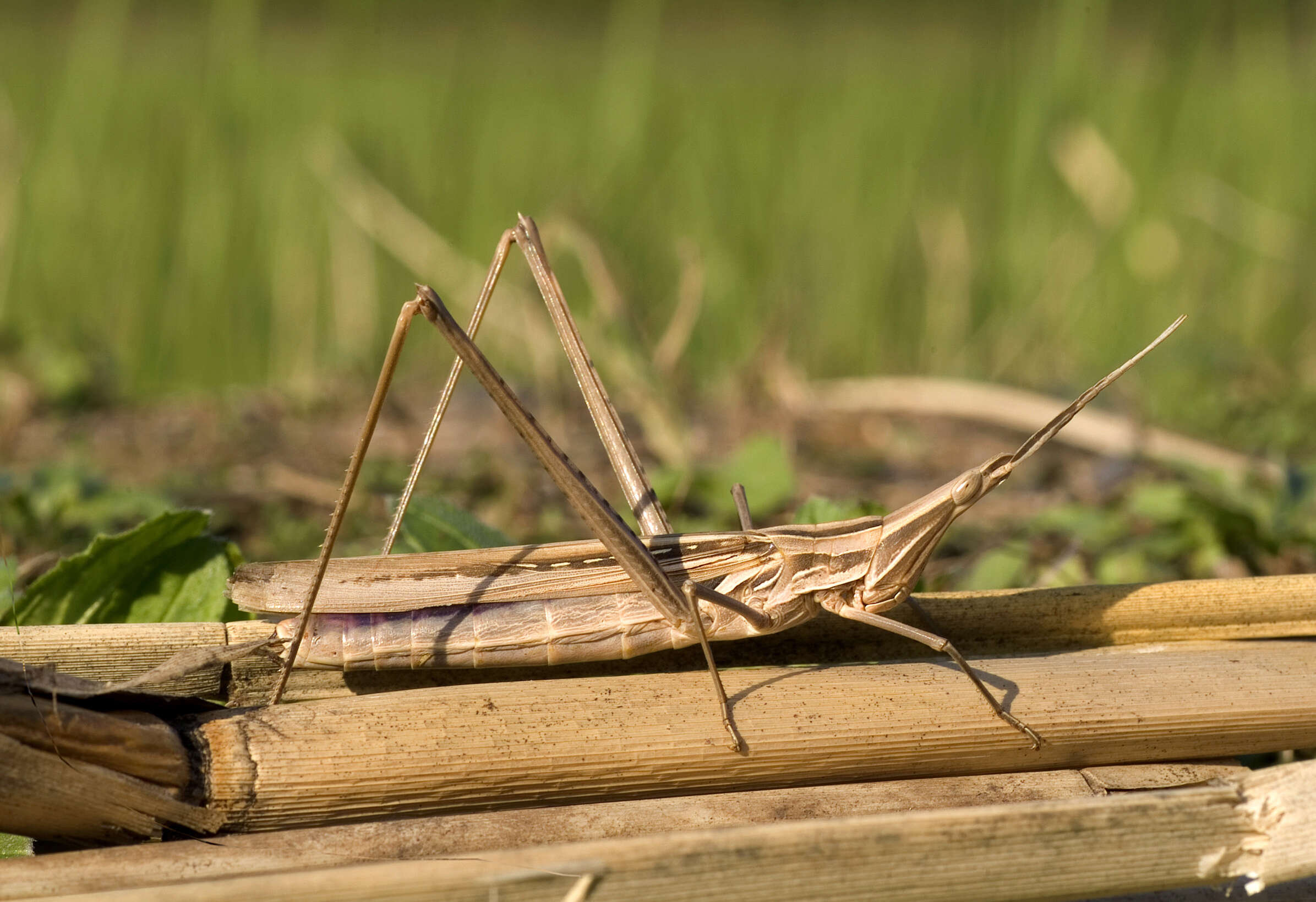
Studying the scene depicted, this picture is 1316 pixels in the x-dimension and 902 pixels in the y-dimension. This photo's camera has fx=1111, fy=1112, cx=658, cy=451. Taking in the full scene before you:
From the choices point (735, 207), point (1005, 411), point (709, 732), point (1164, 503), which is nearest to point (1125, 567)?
point (1164, 503)

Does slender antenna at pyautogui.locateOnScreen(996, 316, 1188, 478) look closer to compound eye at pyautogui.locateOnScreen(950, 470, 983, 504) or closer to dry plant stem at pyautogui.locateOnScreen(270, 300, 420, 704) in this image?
compound eye at pyautogui.locateOnScreen(950, 470, 983, 504)

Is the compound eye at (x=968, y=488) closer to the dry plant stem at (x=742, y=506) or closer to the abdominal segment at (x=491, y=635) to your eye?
the dry plant stem at (x=742, y=506)

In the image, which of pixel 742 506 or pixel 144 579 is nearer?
pixel 144 579

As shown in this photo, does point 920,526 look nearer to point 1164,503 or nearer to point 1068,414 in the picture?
point 1068,414

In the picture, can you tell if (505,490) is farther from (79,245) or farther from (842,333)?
(79,245)

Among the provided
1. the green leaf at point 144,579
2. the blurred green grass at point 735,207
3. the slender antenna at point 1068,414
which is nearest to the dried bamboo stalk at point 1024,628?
the slender antenna at point 1068,414

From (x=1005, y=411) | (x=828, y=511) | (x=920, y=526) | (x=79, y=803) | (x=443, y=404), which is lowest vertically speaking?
(x=79, y=803)

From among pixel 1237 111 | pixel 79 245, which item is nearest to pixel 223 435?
pixel 79 245

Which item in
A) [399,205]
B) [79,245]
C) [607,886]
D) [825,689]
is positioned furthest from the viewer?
[79,245]
